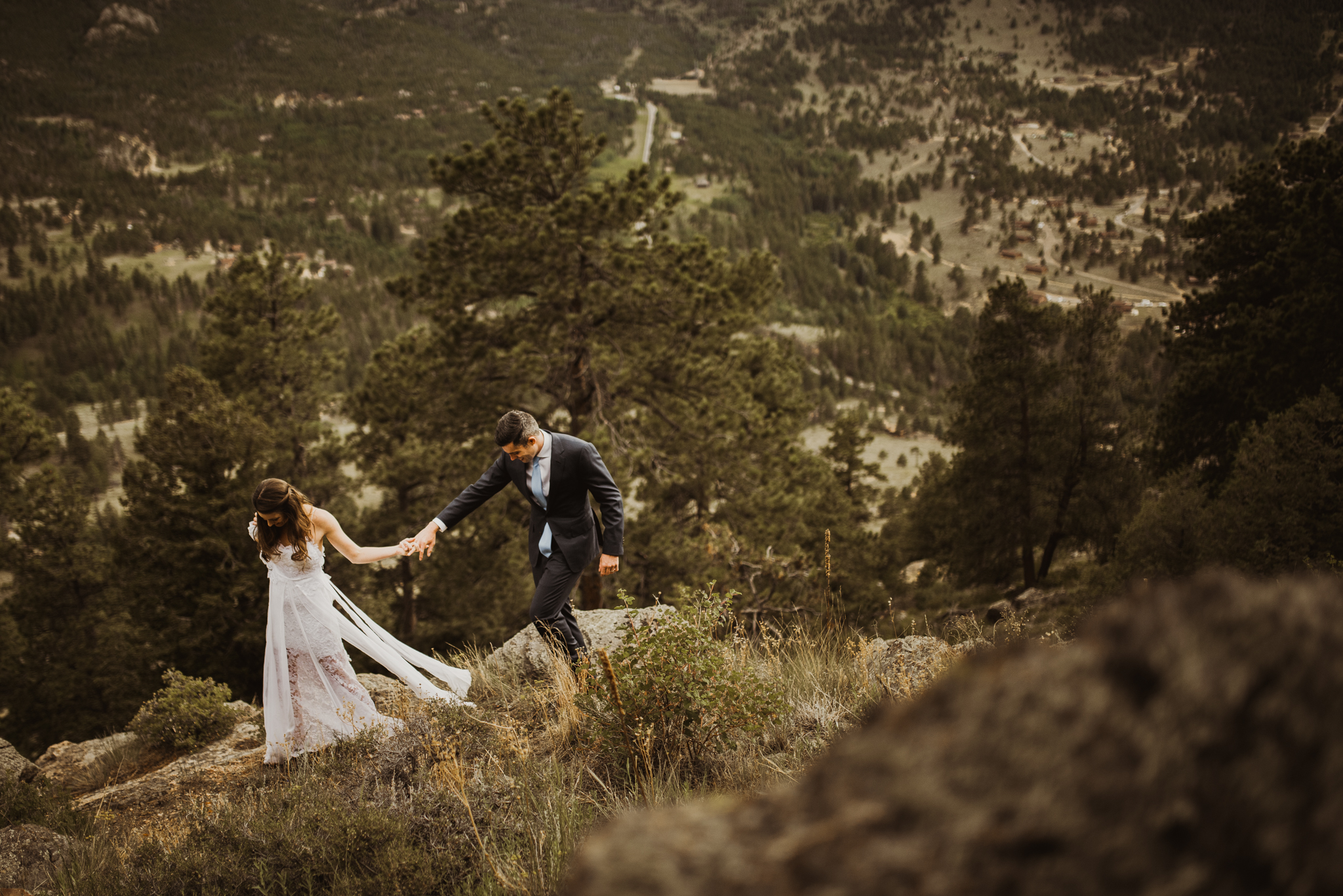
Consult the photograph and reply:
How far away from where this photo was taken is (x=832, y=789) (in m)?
0.90

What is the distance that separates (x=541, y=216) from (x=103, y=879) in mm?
10487

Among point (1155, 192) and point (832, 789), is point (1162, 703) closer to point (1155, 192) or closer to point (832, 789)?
point (832, 789)

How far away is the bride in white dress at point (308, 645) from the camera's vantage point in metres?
5.14

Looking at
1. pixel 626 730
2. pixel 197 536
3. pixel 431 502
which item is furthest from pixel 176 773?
pixel 197 536

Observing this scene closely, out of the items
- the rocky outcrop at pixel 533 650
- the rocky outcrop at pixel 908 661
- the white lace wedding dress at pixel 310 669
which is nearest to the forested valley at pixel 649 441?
the rocky outcrop at pixel 908 661

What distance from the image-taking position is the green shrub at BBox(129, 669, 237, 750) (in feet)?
21.1

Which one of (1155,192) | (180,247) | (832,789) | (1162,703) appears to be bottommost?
(180,247)

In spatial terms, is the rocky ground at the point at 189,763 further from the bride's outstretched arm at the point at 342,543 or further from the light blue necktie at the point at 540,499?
the bride's outstretched arm at the point at 342,543

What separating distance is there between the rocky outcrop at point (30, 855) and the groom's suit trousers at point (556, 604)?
2.98 m

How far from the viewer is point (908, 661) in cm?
439

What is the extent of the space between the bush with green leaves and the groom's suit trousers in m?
1.63

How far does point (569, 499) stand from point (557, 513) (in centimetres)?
15

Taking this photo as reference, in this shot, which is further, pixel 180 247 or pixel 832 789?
pixel 180 247

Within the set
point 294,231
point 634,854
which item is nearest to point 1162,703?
point 634,854
